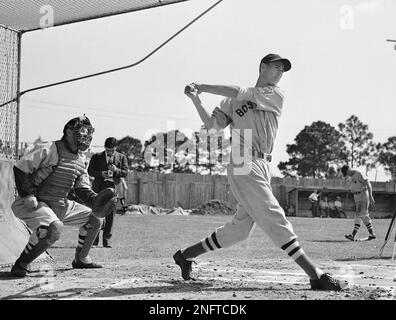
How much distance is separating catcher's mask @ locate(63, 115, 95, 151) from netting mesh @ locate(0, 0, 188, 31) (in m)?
1.40

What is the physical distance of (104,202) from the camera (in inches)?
294

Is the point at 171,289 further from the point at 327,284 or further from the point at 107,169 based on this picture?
the point at 107,169

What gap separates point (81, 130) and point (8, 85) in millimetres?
1815

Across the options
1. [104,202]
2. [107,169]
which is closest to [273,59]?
[104,202]

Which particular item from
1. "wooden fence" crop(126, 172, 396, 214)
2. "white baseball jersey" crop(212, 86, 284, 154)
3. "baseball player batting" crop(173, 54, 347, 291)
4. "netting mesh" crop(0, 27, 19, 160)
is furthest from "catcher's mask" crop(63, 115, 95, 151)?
"wooden fence" crop(126, 172, 396, 214)

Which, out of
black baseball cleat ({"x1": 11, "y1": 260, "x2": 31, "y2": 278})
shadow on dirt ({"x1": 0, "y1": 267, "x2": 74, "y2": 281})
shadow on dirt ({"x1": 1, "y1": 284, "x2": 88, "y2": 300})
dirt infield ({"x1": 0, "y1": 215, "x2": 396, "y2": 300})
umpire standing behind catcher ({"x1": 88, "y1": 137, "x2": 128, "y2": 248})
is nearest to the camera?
shadow on dirt ({"x1": 1, "y1": 284, "x2": 88, "y2": 300})

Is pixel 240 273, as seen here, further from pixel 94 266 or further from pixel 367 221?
pixel 367 221

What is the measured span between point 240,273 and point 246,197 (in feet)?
5.58

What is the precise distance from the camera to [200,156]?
58.5 meters

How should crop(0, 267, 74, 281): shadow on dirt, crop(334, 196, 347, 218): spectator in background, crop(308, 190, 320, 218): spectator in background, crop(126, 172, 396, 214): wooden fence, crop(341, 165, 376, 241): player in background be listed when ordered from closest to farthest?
crop(0, 267, 74, 281): shadow on dirt
crop(341, 165, 376, 241): player in background
crop(126, 172, 396, 214): wooden fence
crop(308, 190, 320, 218): spectator in background
crop(334, 196, 347, 218): spectator in background

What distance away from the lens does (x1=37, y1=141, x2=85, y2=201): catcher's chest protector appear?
7180 mm

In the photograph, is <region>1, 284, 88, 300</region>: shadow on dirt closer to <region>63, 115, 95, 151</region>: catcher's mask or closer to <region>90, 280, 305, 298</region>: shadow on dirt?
<region>90, 280, 305, 298</region>: shadow on dirt

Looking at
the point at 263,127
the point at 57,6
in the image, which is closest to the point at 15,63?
the point at 57,6

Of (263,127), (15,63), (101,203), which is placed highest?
(15,63)
